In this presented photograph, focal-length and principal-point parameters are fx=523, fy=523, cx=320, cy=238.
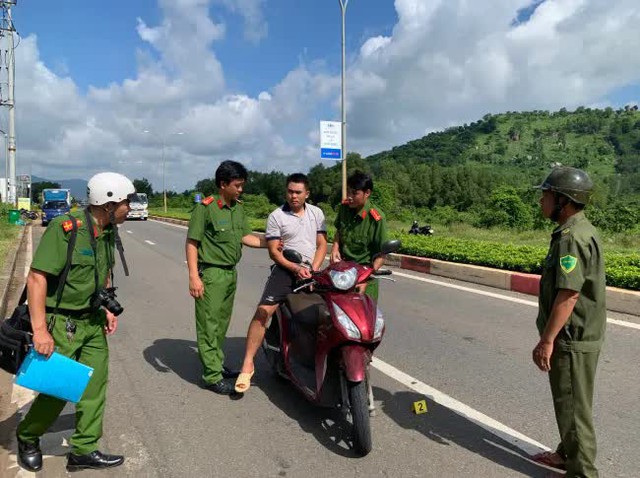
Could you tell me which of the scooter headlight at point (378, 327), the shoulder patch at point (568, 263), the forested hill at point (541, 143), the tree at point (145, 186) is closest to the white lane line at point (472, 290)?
the scooter headlight at point (378, 327)

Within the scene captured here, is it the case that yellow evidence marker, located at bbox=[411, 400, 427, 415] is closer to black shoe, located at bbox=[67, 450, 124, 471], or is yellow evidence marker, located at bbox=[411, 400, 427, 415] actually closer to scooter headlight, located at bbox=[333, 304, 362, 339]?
scooter headlight, located at bbox=[333, 304, 362, 339]

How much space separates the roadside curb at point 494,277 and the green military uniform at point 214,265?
449 cm

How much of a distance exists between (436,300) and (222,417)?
16.1ft

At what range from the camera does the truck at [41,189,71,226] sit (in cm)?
3372

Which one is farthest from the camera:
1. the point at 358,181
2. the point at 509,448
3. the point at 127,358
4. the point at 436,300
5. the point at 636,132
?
the point at 636,132

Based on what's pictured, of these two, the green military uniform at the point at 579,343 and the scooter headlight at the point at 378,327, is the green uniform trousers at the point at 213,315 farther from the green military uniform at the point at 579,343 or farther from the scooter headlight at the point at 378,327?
the green military uniform at the point at 579,343

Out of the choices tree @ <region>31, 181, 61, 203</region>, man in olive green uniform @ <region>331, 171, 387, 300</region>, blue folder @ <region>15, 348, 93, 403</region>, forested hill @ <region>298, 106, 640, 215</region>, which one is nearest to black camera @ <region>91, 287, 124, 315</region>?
blue folder @ <region>15, 348, 93, 403</region>

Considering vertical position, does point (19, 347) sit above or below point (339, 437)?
above

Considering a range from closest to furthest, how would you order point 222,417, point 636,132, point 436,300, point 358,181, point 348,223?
point 222,417, point 358,181, point 348,223, point 436,300, point 636,132

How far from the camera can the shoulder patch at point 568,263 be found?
2.64 m

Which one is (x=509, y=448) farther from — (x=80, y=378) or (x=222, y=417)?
(x=80, y=378)

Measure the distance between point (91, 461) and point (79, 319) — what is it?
860 millimetres

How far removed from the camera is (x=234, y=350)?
5.57 metres

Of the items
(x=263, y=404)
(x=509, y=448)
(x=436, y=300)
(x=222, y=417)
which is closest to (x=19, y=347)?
(x=222, y=417)
